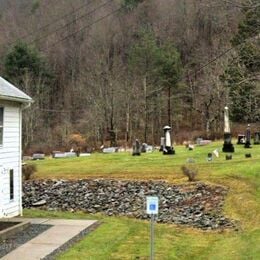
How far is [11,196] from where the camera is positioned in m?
20.9

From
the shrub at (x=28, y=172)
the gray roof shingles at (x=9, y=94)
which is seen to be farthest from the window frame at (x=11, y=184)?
the shrub at (x=28, y=172)

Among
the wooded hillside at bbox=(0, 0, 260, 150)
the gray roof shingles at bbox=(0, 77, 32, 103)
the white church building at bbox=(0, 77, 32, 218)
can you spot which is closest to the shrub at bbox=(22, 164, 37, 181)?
the white church building at bbox=(0, 77, 32, 218)

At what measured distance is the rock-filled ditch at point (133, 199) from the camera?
67.6 ft

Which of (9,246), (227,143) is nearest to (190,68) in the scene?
(227,143)

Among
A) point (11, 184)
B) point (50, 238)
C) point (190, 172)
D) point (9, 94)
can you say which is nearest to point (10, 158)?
point (11, 184)

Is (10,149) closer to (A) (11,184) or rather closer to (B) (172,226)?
(A) (11,184)

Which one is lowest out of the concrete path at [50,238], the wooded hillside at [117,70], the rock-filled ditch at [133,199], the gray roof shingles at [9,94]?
the concrete path at [50,238]

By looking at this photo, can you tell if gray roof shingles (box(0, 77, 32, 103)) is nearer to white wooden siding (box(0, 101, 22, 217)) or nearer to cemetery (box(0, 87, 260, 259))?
white wooden siding (box(0, 101, 22, 217))

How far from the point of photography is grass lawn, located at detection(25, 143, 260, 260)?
14.7 metres

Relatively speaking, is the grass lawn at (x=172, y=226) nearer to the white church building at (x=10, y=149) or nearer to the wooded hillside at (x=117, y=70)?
the white church building at (x=10, y=149)

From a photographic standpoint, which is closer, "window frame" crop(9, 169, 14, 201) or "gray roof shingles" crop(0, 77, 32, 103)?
"gray roof shingles" crop(0, 77, 32, 103)

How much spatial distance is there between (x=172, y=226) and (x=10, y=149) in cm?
686

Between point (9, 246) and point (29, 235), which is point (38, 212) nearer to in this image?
point (29, 235)

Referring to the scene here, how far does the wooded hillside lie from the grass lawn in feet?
34.7
